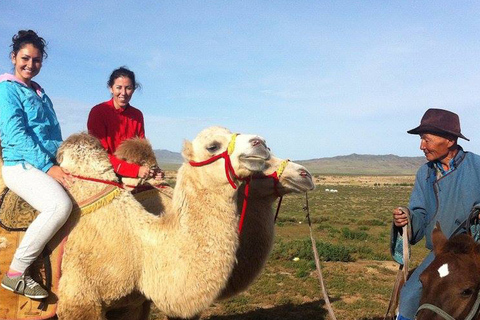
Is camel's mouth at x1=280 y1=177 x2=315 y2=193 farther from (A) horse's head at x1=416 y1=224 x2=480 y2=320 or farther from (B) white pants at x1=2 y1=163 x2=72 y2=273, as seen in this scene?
(B) white pants at x1=2 y1=163 x2=72 y2=273

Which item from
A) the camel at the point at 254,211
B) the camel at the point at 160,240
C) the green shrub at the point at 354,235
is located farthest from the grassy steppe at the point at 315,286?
the camel at the point at 160,240

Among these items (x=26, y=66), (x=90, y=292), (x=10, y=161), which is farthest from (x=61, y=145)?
(x=90, y=292)

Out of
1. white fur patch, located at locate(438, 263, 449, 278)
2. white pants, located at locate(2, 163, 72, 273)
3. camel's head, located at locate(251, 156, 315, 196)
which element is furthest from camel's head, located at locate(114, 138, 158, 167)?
white fur patch, located at locate(438, 263, 449, 278)

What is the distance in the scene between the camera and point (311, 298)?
31.5 feet

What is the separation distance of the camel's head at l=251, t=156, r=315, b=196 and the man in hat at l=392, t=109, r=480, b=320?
3.14 feet

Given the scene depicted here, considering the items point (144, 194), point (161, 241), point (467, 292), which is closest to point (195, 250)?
point (161, 241)

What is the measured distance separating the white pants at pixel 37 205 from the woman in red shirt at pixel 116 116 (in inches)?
56.1

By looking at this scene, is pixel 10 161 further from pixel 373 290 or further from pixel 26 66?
pixel 373 290

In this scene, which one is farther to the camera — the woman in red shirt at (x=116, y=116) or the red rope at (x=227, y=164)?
the woman in red shirt at (x=116, y=116)

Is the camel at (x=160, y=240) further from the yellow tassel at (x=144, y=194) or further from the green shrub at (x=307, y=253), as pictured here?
the green shrub at (x=307, y=253)

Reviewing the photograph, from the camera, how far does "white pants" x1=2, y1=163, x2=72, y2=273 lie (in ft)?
11.1

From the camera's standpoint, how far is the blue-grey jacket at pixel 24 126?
3.56 meters

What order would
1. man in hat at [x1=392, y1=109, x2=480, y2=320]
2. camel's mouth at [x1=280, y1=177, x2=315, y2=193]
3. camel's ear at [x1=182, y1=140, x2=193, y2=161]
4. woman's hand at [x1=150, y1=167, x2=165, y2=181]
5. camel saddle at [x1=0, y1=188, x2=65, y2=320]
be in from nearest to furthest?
camel saddle at [x1=0, y1=188, x2=65, y2=320], man in hat at [x1=392, y1=109, x2=480, y2=320], camel's ear at [x1=182, y1=140, x2=193, y2=161], camel's mouth at [x1=280, y1=177, x2=315, y2=193], woman's hand at [x1=150, y1=167, x2=165, y2=181]

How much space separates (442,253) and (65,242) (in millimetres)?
2899
